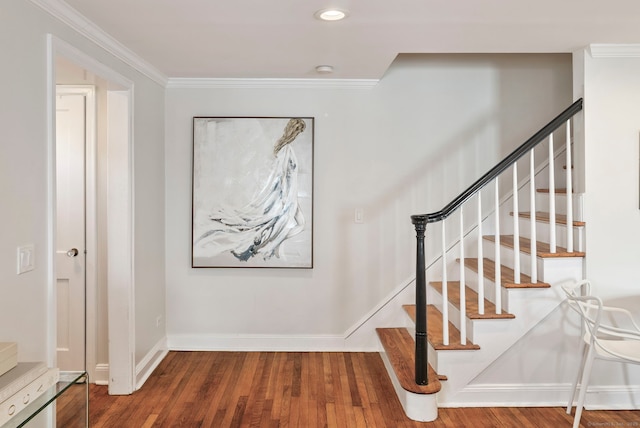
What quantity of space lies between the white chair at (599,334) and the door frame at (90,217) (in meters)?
3.09

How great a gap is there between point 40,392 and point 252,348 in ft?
8.36

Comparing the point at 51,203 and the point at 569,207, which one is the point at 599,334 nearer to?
the point at 569,207

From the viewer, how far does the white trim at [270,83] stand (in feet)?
12.3

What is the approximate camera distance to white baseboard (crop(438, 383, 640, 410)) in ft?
9.57

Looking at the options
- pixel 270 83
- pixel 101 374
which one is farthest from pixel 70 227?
pixel 270 83

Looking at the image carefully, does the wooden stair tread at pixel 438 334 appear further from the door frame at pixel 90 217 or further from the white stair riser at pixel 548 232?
the door frame at pixel 90 217

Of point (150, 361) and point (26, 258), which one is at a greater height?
point (26, 258)

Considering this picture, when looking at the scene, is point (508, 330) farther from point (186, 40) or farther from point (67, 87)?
point (67, 87)

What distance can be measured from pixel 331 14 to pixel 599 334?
261cm

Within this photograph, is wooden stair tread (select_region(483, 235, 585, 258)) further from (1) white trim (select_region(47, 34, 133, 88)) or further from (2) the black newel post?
(1) white trim (select_region(47, 34, 133, 88))

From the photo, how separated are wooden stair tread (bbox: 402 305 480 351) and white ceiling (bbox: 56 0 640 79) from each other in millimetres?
1869

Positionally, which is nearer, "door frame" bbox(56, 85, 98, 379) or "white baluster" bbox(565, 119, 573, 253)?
"white baluster" bbox(565, 119, 573, 253)

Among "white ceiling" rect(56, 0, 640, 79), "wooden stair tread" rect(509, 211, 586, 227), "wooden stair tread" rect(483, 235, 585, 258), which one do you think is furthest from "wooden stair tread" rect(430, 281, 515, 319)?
"white ceiling" rect(56, 0, 640, 79)

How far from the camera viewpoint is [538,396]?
2971 millimetres
